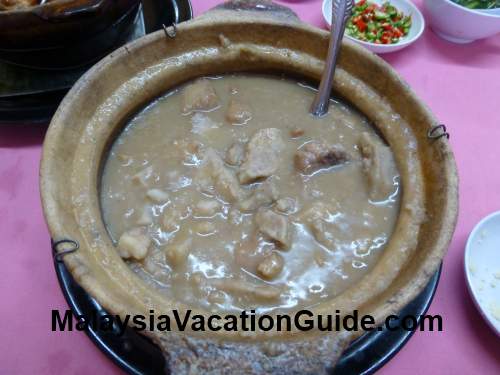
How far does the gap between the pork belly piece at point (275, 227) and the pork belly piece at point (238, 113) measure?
492 mm

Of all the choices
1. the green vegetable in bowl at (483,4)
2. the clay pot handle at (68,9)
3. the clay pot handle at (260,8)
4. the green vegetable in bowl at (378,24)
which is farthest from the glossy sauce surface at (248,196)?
the green vegetable in bowl at (483,4)

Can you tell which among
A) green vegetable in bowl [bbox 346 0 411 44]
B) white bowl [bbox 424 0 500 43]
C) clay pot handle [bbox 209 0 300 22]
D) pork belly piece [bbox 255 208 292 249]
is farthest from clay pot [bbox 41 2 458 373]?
white bowl [bbox 424 0 500 43]

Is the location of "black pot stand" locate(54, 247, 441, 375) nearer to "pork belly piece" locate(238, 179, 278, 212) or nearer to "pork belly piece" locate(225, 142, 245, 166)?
"pork belly piece" locate(238, 179, 278, 212)

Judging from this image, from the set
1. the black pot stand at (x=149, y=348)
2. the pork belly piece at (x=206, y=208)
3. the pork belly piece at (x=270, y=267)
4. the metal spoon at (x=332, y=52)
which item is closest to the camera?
the black pot stand at (x=149, y=348)

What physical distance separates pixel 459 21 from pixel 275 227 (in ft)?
6.01

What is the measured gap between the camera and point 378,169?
1.62m

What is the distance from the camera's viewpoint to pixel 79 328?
1.38 metres

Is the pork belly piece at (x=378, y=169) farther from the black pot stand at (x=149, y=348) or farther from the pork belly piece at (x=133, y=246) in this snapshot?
the pork belly piece at (x=133, y=246)

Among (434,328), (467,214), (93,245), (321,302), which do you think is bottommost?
(434,328)

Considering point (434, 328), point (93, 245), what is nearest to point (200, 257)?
point (93, 245)

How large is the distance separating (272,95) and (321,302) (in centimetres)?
99

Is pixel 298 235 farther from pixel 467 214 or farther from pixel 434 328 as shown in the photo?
pixel 467 214

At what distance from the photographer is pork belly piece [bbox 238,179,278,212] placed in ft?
5.14

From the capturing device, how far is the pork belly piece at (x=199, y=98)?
6.03 feet
